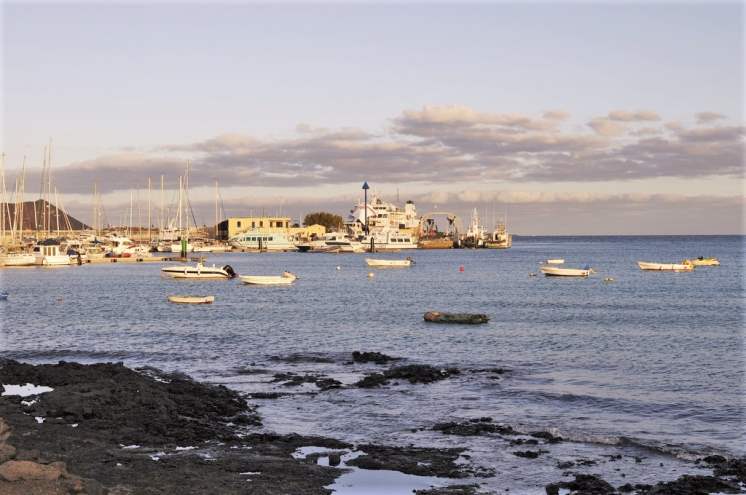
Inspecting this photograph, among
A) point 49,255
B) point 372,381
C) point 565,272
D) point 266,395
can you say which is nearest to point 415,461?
point 266,395

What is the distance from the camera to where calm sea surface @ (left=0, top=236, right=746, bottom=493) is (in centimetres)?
2248

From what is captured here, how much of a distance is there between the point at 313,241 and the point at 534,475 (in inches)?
6983

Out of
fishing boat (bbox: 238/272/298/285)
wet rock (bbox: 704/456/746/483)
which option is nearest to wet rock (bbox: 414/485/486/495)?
wet rock (bbox: 704/456/746/483)

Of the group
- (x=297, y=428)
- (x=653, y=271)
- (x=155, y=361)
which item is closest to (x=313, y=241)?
(x=653, y=271)

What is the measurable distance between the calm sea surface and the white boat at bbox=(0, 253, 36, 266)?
27800 millimetres

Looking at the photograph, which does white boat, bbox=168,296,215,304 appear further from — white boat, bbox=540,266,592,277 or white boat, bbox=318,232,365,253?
white boat, bbox=318,232,365,253

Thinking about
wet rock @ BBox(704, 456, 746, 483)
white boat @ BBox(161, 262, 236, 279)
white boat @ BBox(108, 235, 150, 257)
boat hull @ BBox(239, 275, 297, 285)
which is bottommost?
wet rock @ BBox(704, 456, 746, 483)

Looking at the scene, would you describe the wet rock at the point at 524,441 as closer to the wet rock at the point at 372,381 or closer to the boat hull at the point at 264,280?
the wet rock at the point at 372,381

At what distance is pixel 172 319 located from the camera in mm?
51156

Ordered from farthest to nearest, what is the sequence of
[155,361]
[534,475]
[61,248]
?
[61,248]
[155,361]
[534,475]

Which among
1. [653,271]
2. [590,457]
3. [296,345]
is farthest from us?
[653,271]

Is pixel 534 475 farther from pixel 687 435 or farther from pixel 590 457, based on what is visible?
pixel 687 435

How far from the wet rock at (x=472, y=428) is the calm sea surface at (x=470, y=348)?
559 mm

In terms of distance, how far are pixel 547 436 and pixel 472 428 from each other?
2.07 metres
